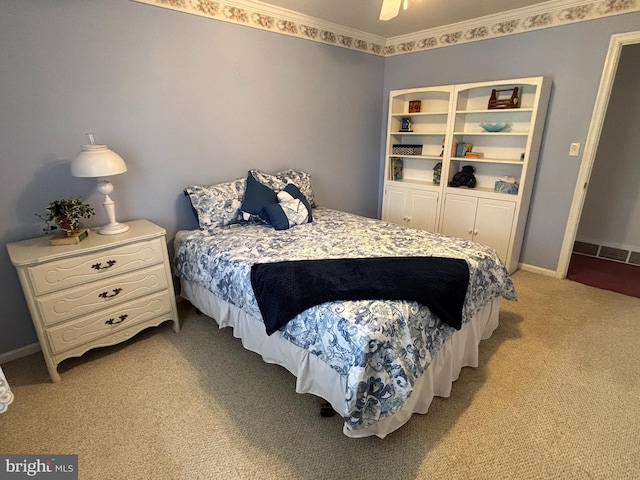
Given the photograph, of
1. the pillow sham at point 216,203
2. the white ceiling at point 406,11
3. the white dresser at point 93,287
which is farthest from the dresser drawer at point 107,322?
the white ceiling at point 406,11

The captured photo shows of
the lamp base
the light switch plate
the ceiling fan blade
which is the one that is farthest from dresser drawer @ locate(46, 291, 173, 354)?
the light switch plate

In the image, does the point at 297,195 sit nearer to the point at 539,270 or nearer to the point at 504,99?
the point at 504,99

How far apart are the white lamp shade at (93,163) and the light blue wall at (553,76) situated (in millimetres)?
3333

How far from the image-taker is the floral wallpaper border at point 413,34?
256 cm

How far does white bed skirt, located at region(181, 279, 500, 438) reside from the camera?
5.10 feet

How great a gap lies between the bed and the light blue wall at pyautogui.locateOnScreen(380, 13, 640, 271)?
142cm

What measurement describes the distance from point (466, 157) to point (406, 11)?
149cm

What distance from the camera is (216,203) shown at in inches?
104

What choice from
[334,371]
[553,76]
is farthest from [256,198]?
[553,76]

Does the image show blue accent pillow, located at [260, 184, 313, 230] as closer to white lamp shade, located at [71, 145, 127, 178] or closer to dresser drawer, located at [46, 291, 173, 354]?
dresser drawer, located at [46, 291, 173, 354]

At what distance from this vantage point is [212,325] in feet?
8.43

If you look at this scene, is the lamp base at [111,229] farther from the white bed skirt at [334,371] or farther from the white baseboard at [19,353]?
the white baseboard at [19,353]

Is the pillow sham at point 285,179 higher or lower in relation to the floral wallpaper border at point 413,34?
lower

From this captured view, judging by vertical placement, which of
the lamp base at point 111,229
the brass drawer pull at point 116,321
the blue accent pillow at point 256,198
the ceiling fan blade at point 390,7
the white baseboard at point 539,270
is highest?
the ceiling fan blade at point 390,7
